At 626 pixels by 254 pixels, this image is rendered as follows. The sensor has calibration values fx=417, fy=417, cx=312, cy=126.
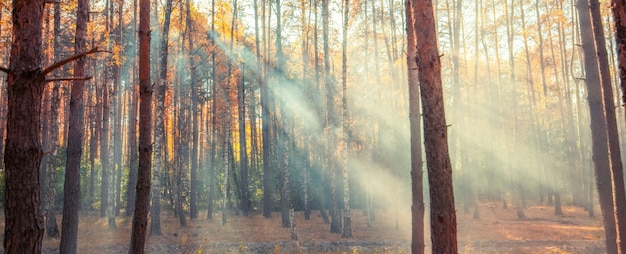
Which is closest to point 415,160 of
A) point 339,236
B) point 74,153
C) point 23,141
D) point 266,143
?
point 23,141

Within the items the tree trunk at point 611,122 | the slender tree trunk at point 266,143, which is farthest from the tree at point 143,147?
the slender tree trunk at point 266,143

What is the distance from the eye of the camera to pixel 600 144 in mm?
8938

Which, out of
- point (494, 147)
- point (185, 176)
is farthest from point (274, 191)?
point (494, 147)

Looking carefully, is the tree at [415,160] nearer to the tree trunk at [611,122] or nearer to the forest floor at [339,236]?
the tree trunk at [611,122]

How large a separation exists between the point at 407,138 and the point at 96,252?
1798cm

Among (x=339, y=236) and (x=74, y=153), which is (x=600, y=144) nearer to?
(x=339, y=236)

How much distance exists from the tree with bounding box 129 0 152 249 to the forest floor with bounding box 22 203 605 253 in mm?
5398

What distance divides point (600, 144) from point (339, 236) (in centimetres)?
1058

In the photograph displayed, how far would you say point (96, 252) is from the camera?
43.5ft

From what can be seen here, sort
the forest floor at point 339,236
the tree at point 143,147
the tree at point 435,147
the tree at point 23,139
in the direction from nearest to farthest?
the tree at point 23,139, the tree at point 435,147, the tree at point 143,147, the forest floor at point 339,236

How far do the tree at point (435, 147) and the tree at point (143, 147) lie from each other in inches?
182

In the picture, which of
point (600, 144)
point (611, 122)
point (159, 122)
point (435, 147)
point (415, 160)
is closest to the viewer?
point (435, 147)

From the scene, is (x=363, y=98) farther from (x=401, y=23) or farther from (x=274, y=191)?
(x=274, y=191)

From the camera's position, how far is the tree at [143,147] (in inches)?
279
